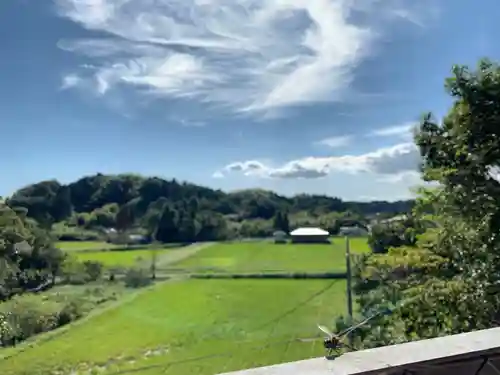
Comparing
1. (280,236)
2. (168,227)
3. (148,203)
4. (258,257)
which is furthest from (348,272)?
(148,203)

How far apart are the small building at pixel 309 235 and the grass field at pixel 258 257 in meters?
0.11

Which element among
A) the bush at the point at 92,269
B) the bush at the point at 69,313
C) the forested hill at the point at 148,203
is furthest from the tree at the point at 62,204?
the bush at the point at 69,313

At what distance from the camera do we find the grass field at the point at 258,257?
257 inches

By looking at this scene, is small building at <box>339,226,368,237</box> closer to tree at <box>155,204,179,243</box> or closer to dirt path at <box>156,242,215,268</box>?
dirt path at <box>156,242,215,268</box>

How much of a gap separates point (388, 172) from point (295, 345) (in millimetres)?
2440

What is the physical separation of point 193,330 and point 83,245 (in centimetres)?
194

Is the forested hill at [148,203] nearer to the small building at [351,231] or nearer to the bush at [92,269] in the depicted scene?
the small building at [351,231]

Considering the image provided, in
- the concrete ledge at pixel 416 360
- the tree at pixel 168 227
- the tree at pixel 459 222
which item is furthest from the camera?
the tree at pixel 168 227

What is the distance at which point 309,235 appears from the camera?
6.38 metres

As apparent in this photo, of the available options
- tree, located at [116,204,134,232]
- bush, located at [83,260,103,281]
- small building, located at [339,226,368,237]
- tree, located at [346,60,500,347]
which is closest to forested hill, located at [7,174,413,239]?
tree, located at [116,204,134,232]

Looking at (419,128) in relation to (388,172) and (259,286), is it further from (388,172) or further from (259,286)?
(259,286)

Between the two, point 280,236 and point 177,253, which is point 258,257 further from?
point 177,253

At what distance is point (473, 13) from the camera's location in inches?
195

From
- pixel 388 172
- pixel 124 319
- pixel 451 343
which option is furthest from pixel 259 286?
pixel 451 343
